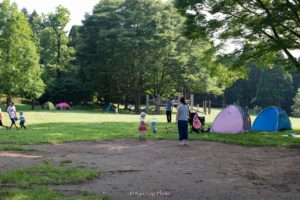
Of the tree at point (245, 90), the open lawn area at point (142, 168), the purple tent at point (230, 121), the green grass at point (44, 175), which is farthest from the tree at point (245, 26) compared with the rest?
the tree at point (245, 90)

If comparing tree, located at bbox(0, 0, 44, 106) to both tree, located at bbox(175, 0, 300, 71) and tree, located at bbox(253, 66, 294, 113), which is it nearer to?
tree, located at bbox(175, 0, 300, 71)

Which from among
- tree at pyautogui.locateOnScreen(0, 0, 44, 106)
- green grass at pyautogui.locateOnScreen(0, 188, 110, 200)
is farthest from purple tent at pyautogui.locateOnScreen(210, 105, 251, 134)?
tree at pyautogui.locateOnScreen(0, 0, 44, 106)

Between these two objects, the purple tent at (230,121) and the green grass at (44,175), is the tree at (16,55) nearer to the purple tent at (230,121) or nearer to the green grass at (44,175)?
the purple tent at (230,121)

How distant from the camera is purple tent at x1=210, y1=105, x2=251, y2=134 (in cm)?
1845

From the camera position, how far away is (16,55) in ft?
139

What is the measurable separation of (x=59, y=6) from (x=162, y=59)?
65.9ft

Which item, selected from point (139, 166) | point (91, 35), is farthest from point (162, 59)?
point (139, 166)

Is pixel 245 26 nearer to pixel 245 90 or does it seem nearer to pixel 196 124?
pixel 196 124

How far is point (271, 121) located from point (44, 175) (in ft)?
49.9

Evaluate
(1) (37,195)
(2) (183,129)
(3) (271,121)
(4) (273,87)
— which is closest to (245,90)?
(4) (273,87)

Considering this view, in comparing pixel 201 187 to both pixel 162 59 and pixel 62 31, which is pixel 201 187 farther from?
pixel 62 31

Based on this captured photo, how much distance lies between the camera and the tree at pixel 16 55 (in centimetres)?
4103

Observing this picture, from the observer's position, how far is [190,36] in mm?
18859

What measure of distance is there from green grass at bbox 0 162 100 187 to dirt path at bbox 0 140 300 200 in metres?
0.35
